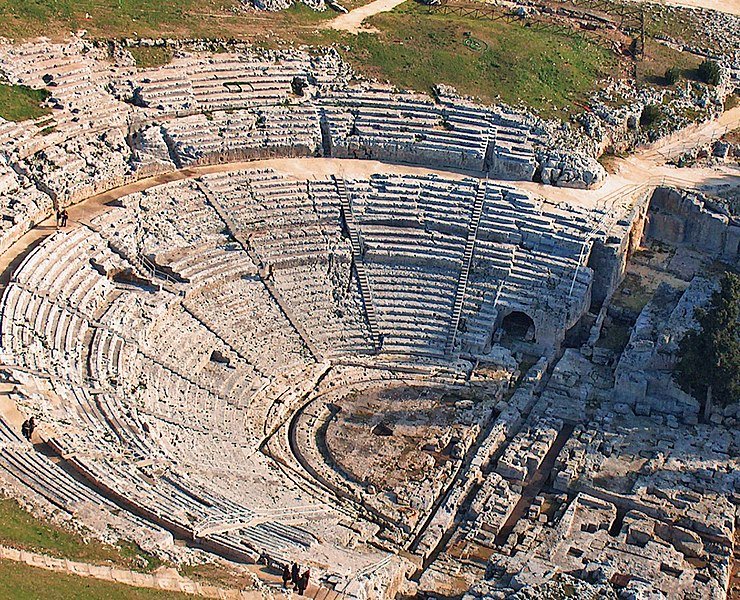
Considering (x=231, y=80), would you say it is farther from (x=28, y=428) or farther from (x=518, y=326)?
(x=28, y=428)

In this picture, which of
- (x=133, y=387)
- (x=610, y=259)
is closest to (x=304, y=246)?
(x=133, y=387)

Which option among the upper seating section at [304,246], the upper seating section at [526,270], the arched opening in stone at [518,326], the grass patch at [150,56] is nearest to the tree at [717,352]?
the upper seating section at [526,270]

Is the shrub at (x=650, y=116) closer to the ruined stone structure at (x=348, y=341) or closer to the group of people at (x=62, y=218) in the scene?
the ruined stone structure at (x=348, y=341)

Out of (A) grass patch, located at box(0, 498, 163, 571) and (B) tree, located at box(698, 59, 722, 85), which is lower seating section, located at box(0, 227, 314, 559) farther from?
(B) tree, located at box(698, 59, 722, 85)

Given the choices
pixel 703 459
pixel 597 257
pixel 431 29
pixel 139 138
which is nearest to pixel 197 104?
pixel 139 138

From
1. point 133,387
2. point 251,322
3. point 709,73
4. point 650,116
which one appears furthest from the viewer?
point 709,73

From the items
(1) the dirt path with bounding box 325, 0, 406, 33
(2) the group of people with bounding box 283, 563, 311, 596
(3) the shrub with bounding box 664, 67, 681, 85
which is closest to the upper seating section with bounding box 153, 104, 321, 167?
(1) the dirt path with bounding box 325, 0, 406, 33
